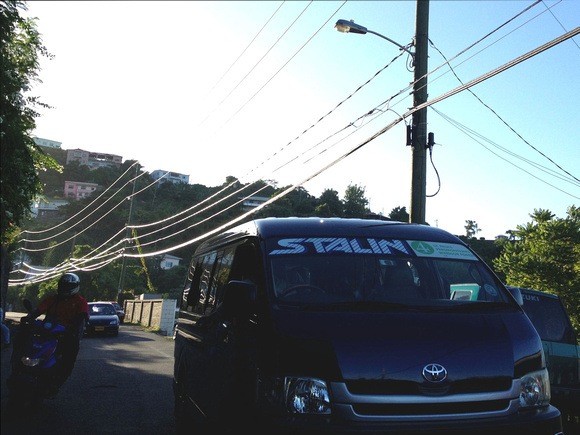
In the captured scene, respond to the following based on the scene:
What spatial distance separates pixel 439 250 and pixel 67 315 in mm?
5942

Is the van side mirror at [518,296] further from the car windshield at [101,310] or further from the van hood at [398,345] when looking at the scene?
the car windshield at [101,310]

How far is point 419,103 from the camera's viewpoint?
552 inches

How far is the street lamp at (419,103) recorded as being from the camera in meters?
13.1

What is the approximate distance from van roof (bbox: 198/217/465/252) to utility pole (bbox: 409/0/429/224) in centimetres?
761

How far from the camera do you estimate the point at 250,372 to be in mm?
3877

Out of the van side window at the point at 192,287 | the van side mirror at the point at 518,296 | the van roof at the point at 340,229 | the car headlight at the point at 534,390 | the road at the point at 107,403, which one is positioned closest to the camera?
the car headlight at the point at 534,390

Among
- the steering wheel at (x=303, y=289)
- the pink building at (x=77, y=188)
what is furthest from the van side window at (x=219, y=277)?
the pink building at (x=77, y=188)

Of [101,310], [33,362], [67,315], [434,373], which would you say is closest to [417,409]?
[434,373]

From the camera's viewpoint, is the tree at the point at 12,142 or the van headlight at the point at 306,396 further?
the tree at the point at 12,142

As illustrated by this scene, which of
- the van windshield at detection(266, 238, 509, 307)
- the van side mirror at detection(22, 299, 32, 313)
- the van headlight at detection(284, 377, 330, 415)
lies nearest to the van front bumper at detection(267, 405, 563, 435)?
the van headlight at detection(284, 377, 330, 415)

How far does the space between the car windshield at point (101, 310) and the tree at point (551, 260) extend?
59.6ft

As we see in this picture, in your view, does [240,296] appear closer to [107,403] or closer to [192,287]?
[192,287]

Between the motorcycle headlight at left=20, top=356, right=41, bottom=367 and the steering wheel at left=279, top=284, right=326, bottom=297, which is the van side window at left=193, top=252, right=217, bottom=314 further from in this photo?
the motorcycle headlight at left=20, top=356, right=41, bottom=367

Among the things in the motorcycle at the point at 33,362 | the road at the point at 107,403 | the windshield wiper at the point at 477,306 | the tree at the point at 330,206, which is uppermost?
the tree at the point at 330,206
